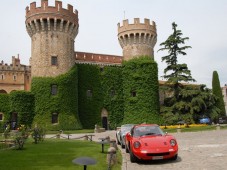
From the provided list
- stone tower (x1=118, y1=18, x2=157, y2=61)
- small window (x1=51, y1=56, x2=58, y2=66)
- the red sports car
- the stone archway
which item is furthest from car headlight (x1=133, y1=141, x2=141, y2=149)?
stone tower (x1=118, y1=18, x2=157, y2=61)

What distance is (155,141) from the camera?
35.7ft

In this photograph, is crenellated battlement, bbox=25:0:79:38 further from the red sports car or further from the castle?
the red sports car

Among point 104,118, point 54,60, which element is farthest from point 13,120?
point 104,118

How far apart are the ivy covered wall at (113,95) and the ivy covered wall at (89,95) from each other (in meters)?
0.91

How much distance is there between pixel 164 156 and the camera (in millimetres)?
10461

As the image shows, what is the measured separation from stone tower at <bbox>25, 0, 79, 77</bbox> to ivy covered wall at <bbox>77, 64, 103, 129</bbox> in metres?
3.50

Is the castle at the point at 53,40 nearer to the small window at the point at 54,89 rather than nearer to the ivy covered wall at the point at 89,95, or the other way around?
the small window at the point at 54,89

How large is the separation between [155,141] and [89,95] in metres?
29.5

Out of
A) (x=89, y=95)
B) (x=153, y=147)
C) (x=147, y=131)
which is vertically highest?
(x=89, y=95)

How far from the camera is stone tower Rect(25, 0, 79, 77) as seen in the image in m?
36.1

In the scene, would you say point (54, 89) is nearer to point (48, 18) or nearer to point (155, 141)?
point (48, 18)

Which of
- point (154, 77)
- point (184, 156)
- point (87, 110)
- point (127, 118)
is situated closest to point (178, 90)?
point (154, 77)

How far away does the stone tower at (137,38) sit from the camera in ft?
142

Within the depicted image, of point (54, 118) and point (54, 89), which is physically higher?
point (54, 89)
